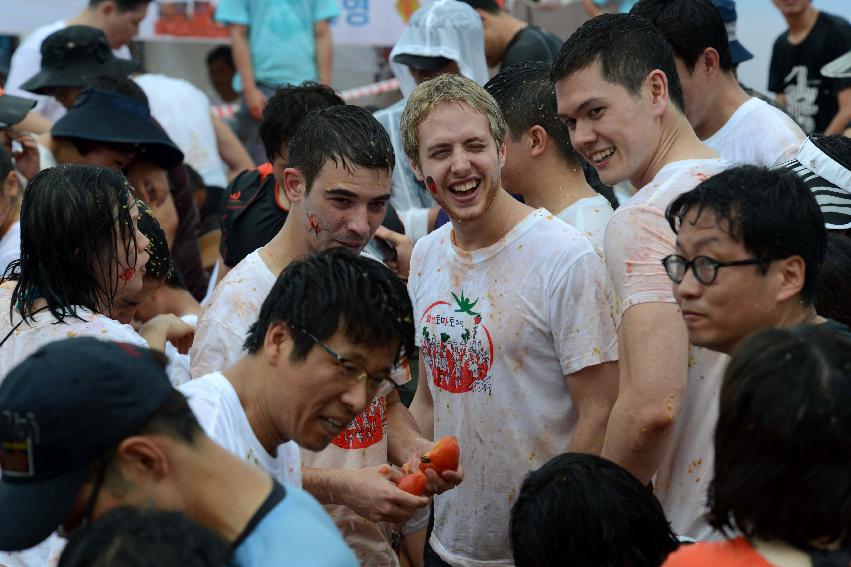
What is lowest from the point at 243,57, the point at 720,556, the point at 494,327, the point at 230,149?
the point at 230,149

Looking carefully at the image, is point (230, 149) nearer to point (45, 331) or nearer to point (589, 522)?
point (45, 331)

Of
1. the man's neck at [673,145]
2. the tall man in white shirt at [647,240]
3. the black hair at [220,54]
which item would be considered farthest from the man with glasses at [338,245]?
the black hair at [220,54]

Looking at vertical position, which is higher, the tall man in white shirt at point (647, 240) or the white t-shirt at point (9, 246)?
the tall man in white shirt at point (647, 240)

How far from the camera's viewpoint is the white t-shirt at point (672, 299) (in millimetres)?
3229

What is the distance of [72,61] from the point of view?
6652mm

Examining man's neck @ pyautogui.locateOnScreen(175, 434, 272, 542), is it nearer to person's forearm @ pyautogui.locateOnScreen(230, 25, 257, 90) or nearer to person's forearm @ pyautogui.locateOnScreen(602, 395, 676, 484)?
person's forearm @ pyautogui.locateOnScreen(602, 395, 676, 484)

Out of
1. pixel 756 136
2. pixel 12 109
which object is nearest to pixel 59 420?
pixel 756 136

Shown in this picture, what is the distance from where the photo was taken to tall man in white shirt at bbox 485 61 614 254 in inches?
164

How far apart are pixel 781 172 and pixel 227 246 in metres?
3.00

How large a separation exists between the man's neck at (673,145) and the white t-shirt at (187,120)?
4560mm

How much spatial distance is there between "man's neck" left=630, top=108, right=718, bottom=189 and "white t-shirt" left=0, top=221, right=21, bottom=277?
2.64 m

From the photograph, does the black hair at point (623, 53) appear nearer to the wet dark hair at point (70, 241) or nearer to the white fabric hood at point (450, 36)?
the wet dark hair at point (70, 241)

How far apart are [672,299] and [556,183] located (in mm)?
1107

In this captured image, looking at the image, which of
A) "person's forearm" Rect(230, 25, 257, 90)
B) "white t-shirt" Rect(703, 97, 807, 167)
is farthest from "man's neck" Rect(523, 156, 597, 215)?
"person's forearm" Rect(230, 25, 257, 90)
